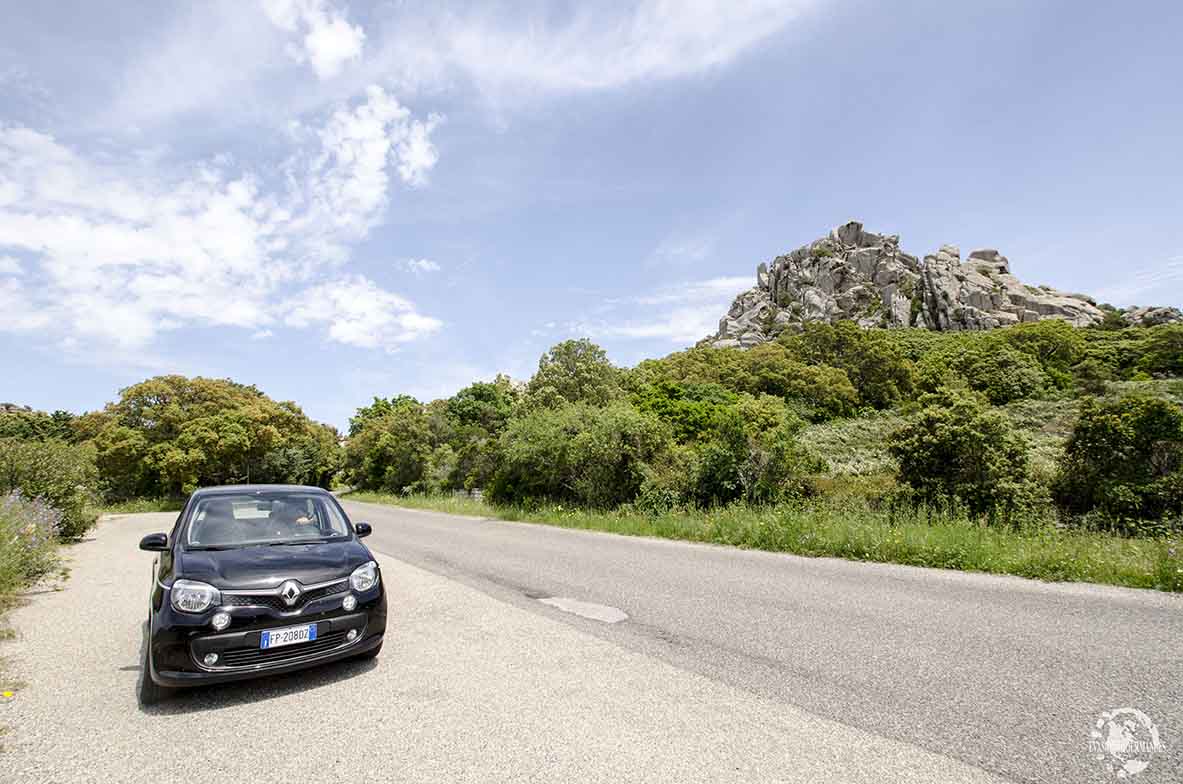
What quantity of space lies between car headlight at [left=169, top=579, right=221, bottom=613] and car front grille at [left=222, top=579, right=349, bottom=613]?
8 centimetres

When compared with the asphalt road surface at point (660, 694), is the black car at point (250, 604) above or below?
above

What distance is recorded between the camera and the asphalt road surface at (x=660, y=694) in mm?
3182

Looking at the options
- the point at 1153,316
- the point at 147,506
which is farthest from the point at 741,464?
the point at 1153,316

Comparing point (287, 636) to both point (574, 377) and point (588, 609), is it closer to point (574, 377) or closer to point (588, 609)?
point (588, 609)

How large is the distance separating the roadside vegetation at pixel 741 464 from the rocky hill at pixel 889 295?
6193 centimetres

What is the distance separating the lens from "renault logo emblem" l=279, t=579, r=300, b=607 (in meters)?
4.34

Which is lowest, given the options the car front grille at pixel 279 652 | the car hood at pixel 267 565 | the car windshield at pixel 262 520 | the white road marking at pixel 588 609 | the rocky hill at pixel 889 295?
the white road marking at pixel 588 609

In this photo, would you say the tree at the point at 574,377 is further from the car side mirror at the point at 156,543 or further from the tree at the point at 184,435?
the car side mirror at the point at 156,543

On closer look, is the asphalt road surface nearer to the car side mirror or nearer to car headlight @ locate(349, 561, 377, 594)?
car headlight @ locate(349, 561, 377, 594)

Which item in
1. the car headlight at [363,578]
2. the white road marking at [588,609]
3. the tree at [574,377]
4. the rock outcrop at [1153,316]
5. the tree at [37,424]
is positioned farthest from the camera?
the rock outcrop at [1153,316]

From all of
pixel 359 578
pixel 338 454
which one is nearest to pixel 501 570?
pixel 359 578

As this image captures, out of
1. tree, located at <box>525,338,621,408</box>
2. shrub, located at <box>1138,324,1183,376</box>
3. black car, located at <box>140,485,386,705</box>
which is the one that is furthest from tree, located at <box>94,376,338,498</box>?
shrub, located at <box>1138,324,1183,376</box>

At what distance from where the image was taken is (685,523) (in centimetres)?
1360

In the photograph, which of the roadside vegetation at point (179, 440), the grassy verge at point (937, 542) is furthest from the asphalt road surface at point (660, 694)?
Result: the roadside vegetation at point (179, 440)
